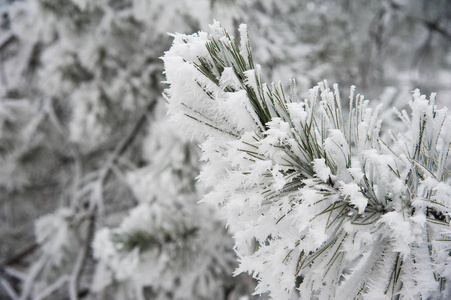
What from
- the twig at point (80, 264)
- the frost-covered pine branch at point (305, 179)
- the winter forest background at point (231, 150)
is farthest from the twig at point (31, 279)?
the frost-covered pine branch at point (305, 179)

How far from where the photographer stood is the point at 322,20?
3990 mm

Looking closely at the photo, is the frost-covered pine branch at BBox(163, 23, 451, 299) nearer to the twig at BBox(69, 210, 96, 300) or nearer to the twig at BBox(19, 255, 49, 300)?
the twig at BBox(69, 210, 96, 300)

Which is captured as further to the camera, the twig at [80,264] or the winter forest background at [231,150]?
the twig at [80,264]

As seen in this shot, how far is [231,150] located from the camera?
→ 59 cm

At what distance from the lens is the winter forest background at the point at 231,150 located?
1.98 feet

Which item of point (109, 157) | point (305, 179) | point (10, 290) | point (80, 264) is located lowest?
point (10, 290)

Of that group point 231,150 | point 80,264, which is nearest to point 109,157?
point 80,264

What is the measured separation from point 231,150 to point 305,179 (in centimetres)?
17

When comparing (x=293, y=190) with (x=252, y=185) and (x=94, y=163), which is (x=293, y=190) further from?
(x=94, y=163)

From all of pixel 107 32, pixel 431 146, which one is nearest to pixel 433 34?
pixel 107 32

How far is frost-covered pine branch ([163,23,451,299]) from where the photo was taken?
0.58 metres

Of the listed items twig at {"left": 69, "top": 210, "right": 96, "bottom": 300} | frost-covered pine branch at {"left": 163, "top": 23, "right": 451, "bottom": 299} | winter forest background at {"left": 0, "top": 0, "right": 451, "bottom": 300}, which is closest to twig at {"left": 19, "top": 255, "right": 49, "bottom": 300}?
winter forest background at {"left": 0, "top": 0, "right": 451, "bottom": 300}

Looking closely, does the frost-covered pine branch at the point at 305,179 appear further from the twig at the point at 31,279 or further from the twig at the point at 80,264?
the twig at the point at 31,279

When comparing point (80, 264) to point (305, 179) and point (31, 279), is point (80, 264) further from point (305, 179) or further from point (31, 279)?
point (305, 179)
